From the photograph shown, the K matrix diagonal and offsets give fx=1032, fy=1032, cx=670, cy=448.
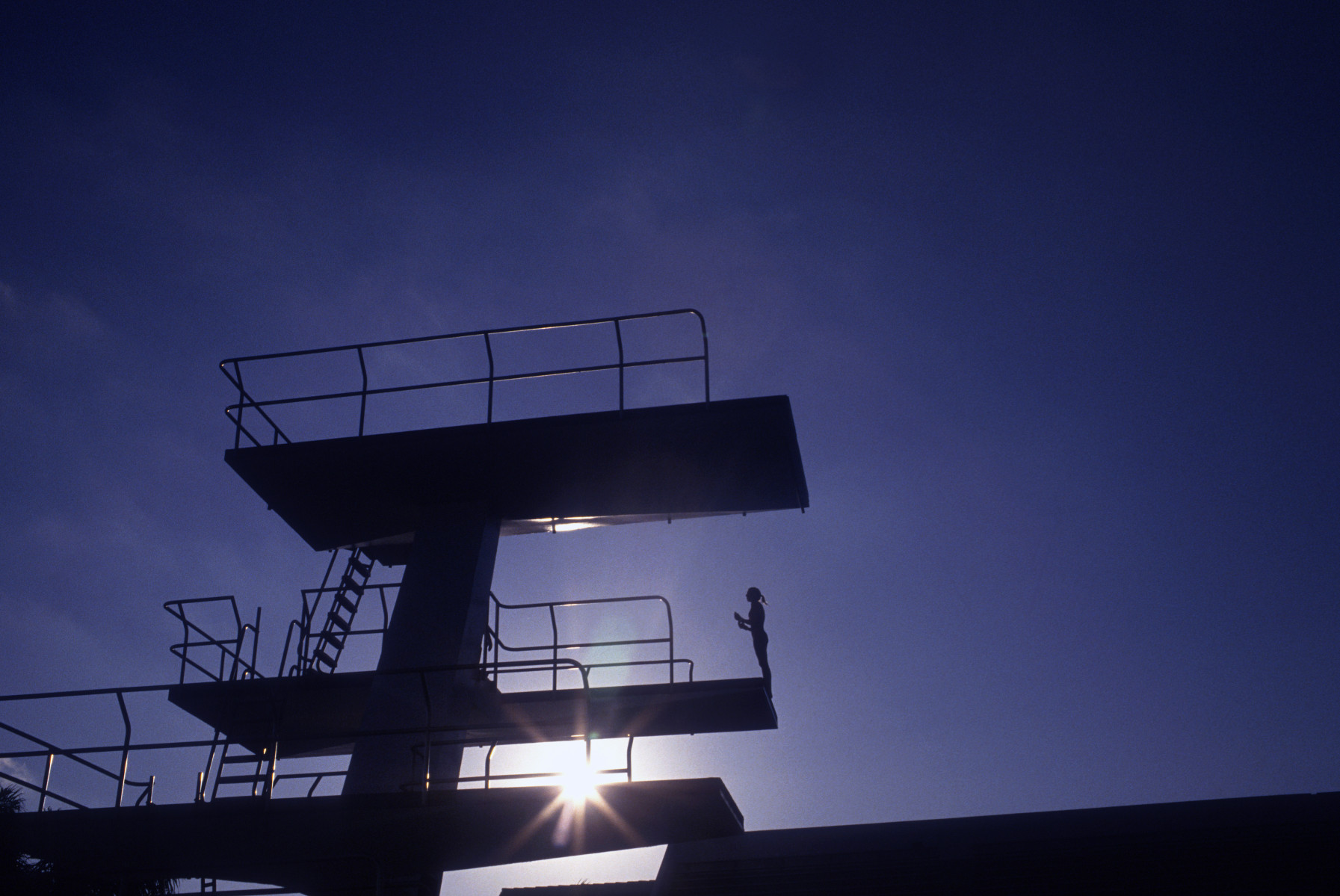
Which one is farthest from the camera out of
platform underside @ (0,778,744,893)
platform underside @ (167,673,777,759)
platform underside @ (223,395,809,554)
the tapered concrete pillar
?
platform underside @ (223,395,809,554)

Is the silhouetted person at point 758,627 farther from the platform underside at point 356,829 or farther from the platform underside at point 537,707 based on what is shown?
the platform underside at point 356,829

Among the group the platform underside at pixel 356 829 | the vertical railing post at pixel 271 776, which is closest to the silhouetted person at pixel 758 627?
the platform underside at pixel 356 829

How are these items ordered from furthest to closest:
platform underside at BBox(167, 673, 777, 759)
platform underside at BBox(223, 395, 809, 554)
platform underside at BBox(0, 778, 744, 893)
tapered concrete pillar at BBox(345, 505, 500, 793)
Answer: platform underside at BBox(223, 395, 809, 554) → platform underside at BBox(167, 673, 777, 759) → tapered concrete pillar at BBox(345, 505, 500, 793) → platform underside at BBox(0, 778, 744, 893)

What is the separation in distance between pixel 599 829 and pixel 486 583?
382 centimetres

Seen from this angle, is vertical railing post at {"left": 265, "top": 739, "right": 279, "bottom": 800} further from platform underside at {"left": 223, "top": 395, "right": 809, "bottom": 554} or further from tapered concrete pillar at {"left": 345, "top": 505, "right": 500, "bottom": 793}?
platform underside at {"left": 223, "top": 395, "right": 809, "bottom": 554}

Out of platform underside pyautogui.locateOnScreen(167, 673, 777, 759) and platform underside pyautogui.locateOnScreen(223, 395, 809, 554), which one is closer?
platform underside pyautogui.locateOnScreen(167, 673, 777, 759)

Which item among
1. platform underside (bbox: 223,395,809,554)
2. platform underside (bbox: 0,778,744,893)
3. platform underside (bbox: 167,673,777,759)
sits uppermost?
platform underside (bbox: 223,395,809,554)

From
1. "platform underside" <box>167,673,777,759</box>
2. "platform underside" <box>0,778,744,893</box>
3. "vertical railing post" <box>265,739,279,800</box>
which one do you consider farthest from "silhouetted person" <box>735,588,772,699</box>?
"vertical railing post" <box>265,739,279,800</box>

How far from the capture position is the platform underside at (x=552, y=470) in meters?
12.3

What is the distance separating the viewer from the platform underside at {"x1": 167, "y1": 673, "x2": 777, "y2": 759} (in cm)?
1168

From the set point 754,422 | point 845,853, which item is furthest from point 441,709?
point 845,853

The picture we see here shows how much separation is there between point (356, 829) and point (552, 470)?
4.93m

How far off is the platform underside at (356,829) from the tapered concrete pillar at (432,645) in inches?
30.7

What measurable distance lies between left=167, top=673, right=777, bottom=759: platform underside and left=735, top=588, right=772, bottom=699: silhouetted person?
19.5 inches
